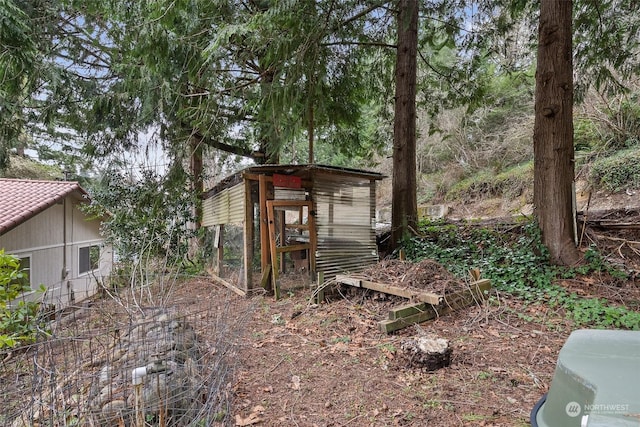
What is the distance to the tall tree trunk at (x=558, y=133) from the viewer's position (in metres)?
4.78

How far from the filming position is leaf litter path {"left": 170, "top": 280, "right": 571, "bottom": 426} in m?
2.38

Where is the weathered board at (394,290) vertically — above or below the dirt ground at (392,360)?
above

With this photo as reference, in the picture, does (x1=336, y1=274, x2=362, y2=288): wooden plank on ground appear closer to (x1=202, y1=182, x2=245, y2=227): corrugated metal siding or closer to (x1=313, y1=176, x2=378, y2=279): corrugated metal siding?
(x1=313, y1=176, x2=378, y2=279): corrugated metal siding

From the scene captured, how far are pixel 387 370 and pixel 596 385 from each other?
1907 mm

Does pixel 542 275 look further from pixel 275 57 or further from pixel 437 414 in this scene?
pixel 275 57

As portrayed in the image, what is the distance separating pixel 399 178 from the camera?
696 centimetres

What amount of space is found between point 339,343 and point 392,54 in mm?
7342

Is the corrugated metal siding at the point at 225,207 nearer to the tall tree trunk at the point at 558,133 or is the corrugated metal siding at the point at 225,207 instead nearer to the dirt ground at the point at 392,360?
the dirt ground at the point at 392,360

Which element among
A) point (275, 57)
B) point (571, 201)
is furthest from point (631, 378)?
point (275, 57)

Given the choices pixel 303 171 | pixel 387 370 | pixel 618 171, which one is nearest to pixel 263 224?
pixel 303 171

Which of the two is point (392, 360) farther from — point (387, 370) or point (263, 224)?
point (263, 224)

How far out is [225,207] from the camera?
721cm

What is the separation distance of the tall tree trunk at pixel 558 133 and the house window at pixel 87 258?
13271 mm

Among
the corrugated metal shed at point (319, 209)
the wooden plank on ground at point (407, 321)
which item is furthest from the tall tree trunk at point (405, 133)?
the wooden plank on ground at point (407, 321)
